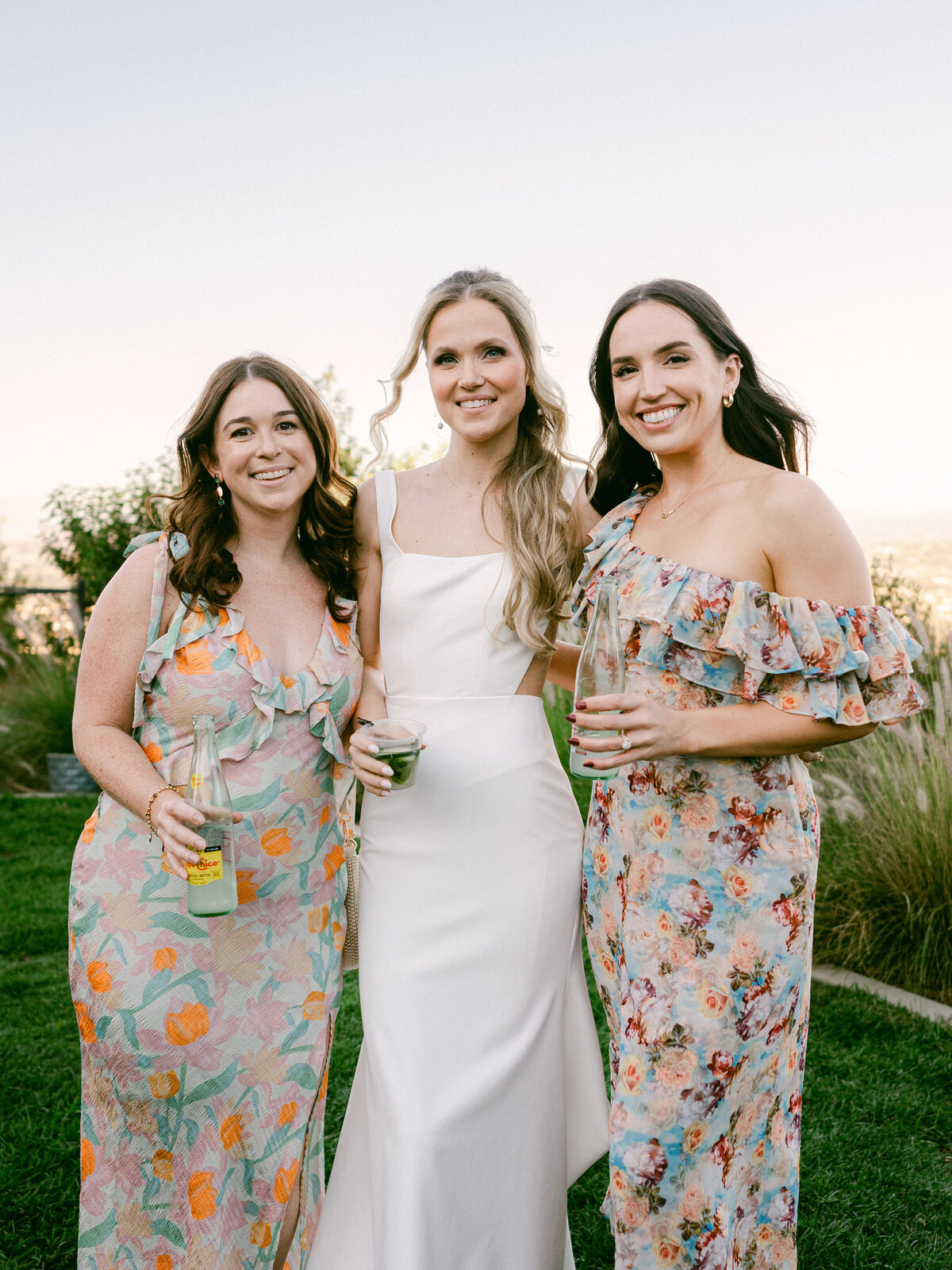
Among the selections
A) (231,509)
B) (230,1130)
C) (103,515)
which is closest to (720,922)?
(230,1130)

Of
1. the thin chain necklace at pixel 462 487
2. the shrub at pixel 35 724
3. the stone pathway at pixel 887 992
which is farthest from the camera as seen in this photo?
the shrub at pixel 35 724

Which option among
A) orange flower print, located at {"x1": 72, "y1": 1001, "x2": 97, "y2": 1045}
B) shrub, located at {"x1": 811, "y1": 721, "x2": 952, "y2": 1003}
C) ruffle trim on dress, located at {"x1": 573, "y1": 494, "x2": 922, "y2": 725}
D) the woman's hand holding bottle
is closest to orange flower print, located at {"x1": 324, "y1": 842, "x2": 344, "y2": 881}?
the woman's hand holding bottle

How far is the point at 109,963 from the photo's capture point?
258cm

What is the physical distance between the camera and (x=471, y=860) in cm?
270

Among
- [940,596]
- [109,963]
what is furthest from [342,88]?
[109,963]

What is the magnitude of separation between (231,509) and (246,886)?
1106 millimetres

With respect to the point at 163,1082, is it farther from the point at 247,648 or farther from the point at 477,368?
the point at 477,368

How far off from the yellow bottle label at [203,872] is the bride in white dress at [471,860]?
44 centimetres

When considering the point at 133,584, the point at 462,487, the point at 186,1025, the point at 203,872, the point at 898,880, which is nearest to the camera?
the point at 203,872

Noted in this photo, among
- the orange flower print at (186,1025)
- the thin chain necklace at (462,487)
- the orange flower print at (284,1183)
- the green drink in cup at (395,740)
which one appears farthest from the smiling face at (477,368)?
the orange flower print at (284,1183)

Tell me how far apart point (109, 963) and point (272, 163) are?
10.6 meters

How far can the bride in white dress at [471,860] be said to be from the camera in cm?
253

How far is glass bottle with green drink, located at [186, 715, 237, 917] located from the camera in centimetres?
222

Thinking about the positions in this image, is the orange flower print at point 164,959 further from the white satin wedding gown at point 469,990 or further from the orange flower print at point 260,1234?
the orange flower print at point 260,1234
